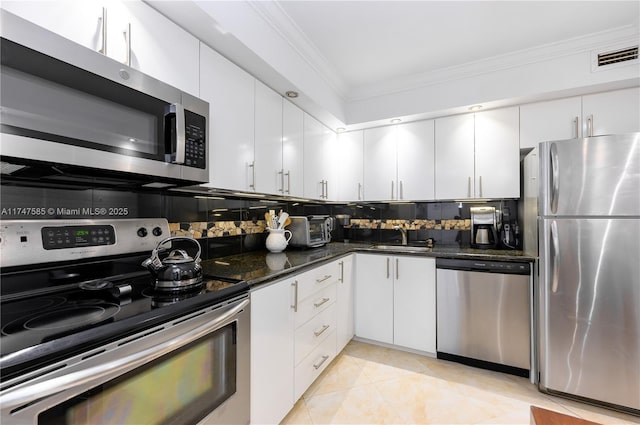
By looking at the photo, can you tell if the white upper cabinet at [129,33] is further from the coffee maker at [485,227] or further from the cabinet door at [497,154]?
the coffee maker at [485,227]

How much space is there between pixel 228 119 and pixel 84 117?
77 centimetres

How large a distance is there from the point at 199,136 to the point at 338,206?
2.32 m

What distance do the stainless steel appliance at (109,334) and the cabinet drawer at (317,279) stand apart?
0.52 m

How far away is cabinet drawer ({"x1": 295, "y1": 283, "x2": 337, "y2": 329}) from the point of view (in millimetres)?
1738

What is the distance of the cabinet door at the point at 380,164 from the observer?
2904 millimetres

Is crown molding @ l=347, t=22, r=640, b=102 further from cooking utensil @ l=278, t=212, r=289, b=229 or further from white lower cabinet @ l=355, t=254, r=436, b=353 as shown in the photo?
white lower cabinet @ l=355, t=254, r=436, b=353

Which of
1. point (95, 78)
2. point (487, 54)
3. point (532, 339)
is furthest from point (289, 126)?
point (532, 339)

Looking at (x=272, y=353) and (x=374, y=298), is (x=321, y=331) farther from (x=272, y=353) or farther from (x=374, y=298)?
(x=374, y=298)

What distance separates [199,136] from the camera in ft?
4.33

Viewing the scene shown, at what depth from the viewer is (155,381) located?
92 cm

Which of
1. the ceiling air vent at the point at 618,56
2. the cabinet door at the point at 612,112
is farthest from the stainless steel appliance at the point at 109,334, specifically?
the ceiling air vent at the point at 618,56

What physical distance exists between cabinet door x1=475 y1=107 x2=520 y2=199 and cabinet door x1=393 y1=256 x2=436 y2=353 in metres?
0.86

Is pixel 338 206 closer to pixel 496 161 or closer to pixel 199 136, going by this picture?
pixel 496 161

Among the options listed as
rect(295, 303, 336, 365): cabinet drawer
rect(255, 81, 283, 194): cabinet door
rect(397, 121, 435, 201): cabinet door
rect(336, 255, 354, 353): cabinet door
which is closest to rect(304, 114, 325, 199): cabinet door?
rect(255, 81, 283, 194): cabinet door
